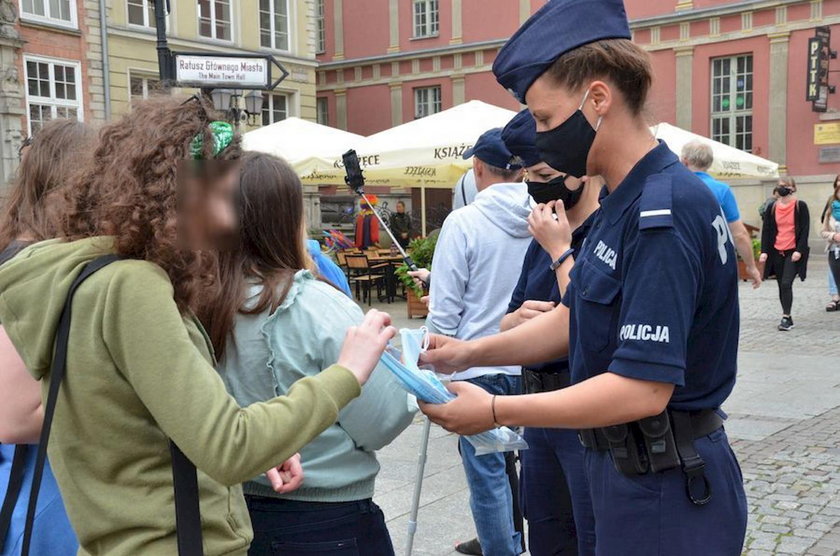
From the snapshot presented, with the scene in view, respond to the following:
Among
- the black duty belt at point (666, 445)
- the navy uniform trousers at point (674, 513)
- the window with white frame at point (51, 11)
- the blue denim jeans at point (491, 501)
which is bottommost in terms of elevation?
the blue denim jeans at point (491, 501)

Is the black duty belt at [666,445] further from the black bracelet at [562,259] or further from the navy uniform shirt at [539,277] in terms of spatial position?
the navy uniform shirt at [539,277]

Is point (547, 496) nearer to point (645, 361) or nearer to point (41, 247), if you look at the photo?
point (645, 361)

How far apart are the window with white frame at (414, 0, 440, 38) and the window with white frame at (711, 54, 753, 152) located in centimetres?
1070

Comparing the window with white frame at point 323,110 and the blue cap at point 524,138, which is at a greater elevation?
the window with white frame at point 323,110

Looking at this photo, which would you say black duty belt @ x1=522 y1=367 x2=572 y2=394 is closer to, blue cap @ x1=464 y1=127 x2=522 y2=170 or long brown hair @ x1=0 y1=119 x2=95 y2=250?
blue cap @ x1=464 y1=127 x2=522 y2=170

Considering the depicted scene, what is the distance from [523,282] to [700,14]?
25679mm

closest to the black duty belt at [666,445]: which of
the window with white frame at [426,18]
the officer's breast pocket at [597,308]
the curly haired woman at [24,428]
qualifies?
the officer's breast pocket at [597,308]

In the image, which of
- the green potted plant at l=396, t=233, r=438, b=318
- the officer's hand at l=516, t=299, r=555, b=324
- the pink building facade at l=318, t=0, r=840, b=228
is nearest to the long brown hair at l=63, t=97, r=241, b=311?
the officer's hand at l=516, t=299, r=555, b=324

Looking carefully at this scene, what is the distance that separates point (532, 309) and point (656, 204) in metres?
1.15

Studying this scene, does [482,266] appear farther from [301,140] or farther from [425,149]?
Answer: [301,140]

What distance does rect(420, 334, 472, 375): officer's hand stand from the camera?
267 cm

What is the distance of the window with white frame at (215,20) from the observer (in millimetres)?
26531

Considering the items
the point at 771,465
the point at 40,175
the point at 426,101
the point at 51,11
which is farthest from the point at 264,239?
the point at 426,101

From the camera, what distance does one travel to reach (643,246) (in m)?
1.88
